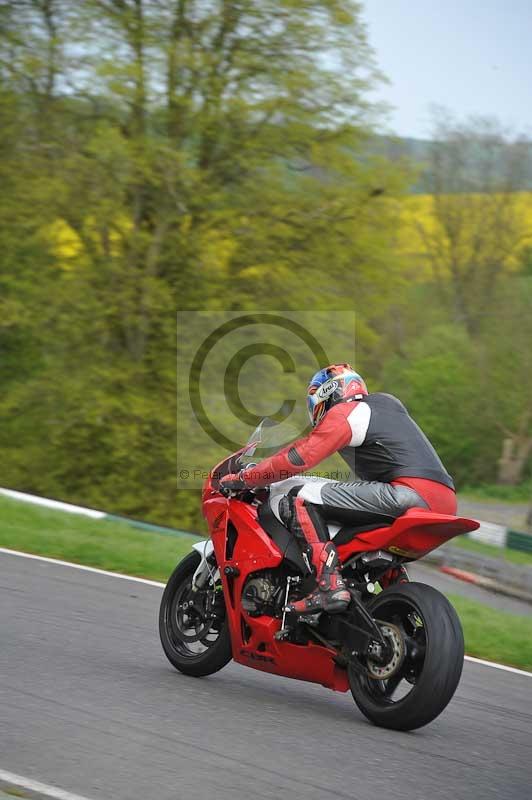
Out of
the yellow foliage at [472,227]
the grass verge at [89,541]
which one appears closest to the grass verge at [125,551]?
the grass verge at [89,541]

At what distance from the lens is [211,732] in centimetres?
491

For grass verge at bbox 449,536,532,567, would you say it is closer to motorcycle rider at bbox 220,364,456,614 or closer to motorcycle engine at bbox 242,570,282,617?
motorcycle engine at bbox 242,570,282,617

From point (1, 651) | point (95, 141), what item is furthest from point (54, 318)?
point (1, 651)

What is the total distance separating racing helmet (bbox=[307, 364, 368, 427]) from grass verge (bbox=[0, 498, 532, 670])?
3278 mm

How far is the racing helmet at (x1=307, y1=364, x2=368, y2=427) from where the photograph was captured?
5730 mm

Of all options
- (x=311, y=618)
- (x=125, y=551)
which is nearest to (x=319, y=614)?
(x=311, y=618)

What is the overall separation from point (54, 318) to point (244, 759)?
20.4 meters

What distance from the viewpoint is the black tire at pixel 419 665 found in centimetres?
504

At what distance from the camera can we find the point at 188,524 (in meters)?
23.8

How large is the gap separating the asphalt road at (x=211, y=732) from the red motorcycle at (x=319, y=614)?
0.60 ft

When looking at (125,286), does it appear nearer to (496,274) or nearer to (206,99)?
(206,99)

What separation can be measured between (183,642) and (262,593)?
0.74m

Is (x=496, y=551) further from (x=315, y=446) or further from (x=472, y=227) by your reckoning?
(x=315, y=446)

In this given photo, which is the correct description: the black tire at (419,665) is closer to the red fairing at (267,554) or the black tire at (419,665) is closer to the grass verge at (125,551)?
the red fairing at (267,554)
